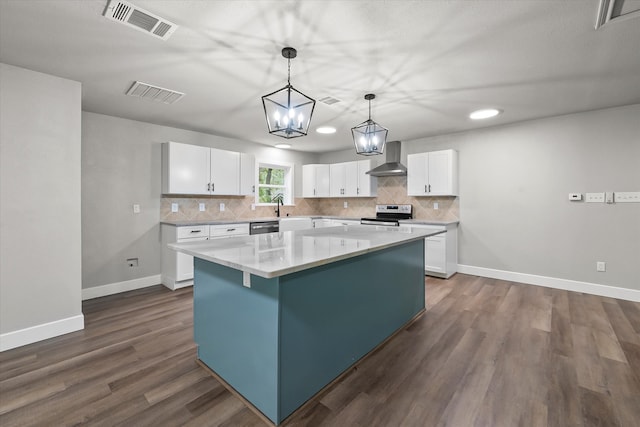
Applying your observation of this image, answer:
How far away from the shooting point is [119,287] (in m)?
3.93

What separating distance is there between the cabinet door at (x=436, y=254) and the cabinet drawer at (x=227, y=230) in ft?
9.49

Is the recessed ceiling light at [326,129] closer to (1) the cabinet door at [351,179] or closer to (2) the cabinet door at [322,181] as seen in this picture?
(1) the cabinet door at [351,179]

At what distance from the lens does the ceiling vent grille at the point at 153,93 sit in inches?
Answer: 116

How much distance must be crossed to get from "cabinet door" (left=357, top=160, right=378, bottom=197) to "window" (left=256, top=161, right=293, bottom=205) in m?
1.58

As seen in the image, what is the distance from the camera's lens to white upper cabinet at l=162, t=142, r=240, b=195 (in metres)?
4.15

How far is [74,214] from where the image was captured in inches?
108

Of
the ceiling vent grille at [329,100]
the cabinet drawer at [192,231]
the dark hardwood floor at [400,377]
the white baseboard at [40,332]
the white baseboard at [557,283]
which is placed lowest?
the dark hardwood floor at [400,377]

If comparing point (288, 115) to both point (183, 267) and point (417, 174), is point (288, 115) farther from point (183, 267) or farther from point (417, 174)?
point (417, 174)

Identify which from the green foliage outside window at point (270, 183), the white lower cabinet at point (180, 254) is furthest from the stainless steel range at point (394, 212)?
the white lower cabinet at point (180, 254)

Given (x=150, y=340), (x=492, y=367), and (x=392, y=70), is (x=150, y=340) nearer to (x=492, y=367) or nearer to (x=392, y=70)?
(x=492, y=367)

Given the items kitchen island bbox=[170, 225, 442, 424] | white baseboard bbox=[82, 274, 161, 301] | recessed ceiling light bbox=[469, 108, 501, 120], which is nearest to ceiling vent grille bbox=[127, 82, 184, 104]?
kitchen island bbox=[170, 225, 442, 424]

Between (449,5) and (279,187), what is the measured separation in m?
4.89

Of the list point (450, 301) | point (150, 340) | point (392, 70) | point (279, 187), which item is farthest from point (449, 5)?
point (279, 187)

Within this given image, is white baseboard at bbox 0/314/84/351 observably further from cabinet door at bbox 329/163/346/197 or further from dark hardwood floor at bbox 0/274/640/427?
cabinet door at bbox 329/163/346/197
